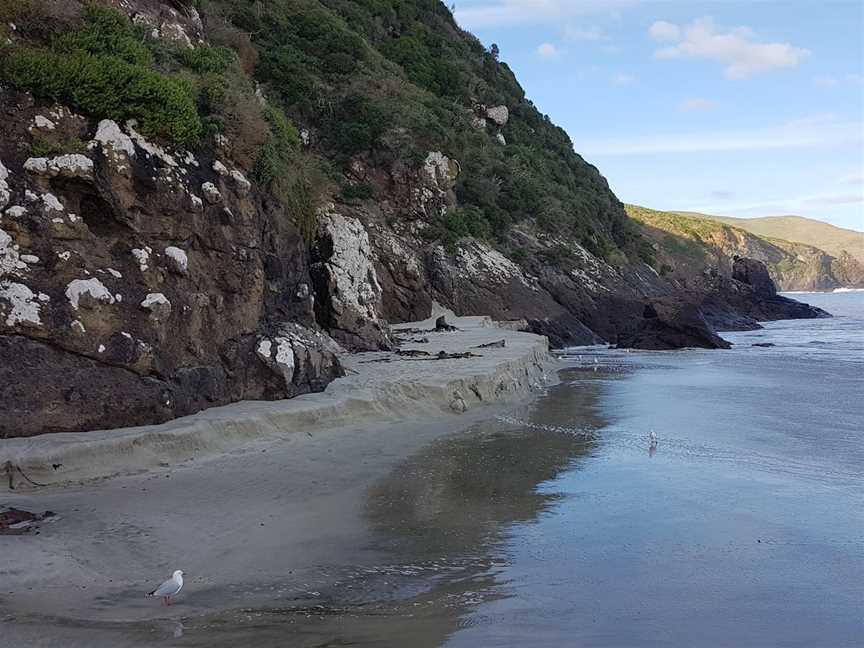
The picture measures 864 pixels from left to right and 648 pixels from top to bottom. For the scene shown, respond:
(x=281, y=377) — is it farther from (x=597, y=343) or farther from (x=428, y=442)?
(x=597, y=343)

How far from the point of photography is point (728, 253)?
337 ft

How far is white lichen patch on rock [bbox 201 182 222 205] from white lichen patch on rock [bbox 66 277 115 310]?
2.24 meters

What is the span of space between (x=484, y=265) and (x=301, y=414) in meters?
21.1

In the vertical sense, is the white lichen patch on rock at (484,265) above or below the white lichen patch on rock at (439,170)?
below

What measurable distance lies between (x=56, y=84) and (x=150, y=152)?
1315 millimetres

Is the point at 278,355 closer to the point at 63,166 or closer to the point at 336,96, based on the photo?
the point at 63,166

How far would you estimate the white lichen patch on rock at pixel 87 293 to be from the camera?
29.2 ft

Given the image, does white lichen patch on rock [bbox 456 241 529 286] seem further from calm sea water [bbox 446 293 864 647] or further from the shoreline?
calm sea water [bbox 446 293 864 647]

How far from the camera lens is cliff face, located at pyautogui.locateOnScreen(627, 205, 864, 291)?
8038cm

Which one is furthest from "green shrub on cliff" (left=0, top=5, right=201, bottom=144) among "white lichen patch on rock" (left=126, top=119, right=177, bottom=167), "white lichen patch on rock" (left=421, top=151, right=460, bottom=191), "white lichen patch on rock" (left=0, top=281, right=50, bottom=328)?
"white lichen patch on rock" (left=421, top=151, right=460, bottom=191)

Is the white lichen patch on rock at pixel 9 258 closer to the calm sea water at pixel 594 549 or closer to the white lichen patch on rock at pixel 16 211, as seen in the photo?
the white lichen patch on rock at pixel 16 211

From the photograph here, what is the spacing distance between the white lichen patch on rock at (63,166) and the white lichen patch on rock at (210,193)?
68.0 inches

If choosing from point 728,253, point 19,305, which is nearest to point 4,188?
point 19,305

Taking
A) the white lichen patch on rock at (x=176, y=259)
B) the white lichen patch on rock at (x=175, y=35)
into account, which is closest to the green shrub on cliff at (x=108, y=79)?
the white lichen patch on rock at (x=176, y=259)
